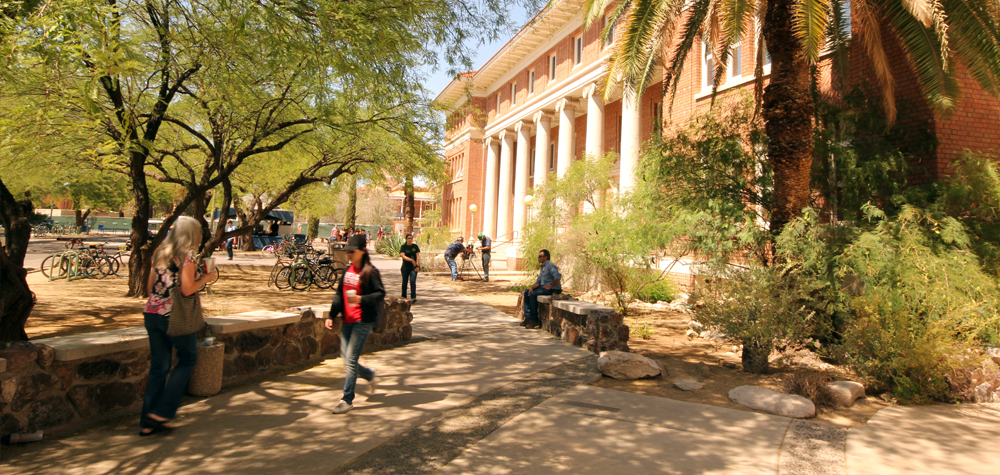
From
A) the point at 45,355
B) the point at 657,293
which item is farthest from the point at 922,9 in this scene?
the point at 45,355

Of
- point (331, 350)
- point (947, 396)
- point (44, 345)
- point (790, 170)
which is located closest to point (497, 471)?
point (44, 345)

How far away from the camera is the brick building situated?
9.73 m

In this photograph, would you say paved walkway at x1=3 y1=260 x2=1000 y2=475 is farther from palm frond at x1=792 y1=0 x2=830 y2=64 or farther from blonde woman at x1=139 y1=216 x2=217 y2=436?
palm frond at x1=792 y1=0 x2=830 y2=64

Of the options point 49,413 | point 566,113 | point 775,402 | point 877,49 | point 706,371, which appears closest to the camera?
point 49,413

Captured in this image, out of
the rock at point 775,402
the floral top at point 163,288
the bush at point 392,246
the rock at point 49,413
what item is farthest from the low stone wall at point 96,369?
the bush at point 392,246

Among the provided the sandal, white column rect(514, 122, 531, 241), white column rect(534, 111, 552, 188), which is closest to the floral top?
the sandal

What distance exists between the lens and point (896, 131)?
31.8 feet

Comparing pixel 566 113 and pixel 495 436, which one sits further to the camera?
pixel 566 113

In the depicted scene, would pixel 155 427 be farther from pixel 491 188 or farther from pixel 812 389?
pixel 491 188

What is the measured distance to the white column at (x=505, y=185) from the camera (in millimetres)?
31875

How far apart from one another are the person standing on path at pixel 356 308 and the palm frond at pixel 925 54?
28.2 feet

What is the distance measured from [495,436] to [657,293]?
10548 mm

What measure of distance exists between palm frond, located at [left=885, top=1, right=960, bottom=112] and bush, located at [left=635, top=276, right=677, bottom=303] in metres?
7.06

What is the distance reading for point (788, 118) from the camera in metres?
8.04
